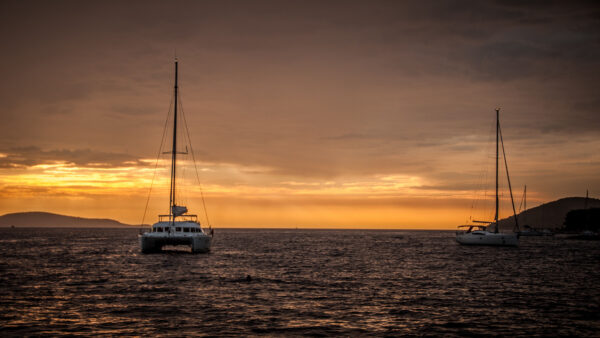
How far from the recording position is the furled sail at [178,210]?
6191cm

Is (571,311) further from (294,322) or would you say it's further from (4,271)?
(4,271)

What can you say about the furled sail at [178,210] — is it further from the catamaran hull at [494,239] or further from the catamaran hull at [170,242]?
the catamaran hull at [494,239]

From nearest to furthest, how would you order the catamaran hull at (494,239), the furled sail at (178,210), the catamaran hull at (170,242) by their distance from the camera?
the catamaran hull at (170,242)
the furled sail at (178,210)
the catamaran hull at (494,239)

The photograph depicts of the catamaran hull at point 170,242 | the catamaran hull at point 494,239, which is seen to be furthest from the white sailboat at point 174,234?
the catamaran hull at point 494,239

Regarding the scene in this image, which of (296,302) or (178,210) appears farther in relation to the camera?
(178,210)

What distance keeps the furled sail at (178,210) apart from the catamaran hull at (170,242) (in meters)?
4.14

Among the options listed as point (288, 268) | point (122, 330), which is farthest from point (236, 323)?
point (288, 268)

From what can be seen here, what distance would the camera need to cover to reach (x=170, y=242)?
58406 mm

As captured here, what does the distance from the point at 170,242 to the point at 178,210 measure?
201 inches

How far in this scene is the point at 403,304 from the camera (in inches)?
1084

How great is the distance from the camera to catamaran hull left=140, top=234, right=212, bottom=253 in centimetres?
5822

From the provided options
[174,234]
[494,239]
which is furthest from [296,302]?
[494,239]

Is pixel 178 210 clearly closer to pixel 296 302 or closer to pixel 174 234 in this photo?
pixel 174 234

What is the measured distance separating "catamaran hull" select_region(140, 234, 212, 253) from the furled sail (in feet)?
13.6
